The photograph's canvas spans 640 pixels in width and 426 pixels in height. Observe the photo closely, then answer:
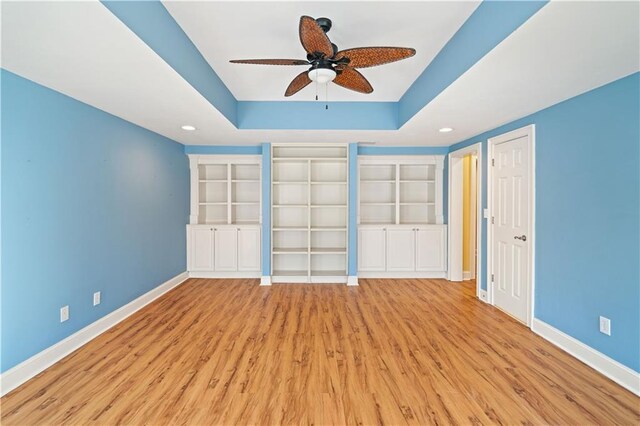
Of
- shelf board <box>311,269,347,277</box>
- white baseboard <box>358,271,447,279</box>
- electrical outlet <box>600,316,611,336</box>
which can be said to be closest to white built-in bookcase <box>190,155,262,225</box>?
shelf board <box>311,269,347,277</box>

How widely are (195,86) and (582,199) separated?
11.3 ft

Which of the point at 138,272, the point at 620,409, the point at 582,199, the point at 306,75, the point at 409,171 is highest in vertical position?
the point at 306,75

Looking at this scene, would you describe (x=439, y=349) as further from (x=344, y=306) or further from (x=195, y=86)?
(x=195, y=86)

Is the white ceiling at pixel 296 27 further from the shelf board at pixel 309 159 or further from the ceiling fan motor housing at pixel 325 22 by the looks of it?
the shelf board at pixel 309 159

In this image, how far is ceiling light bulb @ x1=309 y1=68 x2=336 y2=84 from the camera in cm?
209

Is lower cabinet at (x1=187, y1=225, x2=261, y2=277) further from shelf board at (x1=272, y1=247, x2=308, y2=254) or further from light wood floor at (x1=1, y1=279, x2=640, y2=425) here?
light wood floor at (x1=1, y1=279, x2=640, y2=425)

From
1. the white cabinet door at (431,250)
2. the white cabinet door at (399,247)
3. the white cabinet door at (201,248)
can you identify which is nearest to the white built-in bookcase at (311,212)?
the white cabinet door at (399,247)

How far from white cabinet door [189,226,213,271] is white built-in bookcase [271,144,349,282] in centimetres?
109

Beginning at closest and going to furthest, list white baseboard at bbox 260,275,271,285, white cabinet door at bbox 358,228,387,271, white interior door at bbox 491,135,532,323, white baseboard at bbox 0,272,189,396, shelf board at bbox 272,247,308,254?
white baseboard at bbox 0,272,189,396 < white interior door at bbox 491,135,532,323 < white baseboard at bbox 260,275,271,285 < shelf board at bbox 272,247,308,254 < white cabinet door at bbox 358,228,387,271

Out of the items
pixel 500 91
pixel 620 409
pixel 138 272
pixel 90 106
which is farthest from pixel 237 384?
pixel 500 91

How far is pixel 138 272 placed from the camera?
362 centimetres

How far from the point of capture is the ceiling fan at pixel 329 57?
1.76 meters

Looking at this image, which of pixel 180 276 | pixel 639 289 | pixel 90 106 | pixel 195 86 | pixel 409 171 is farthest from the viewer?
pixel 409 171

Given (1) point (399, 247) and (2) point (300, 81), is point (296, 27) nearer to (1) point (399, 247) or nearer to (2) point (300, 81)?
(2) point (300, 81)
